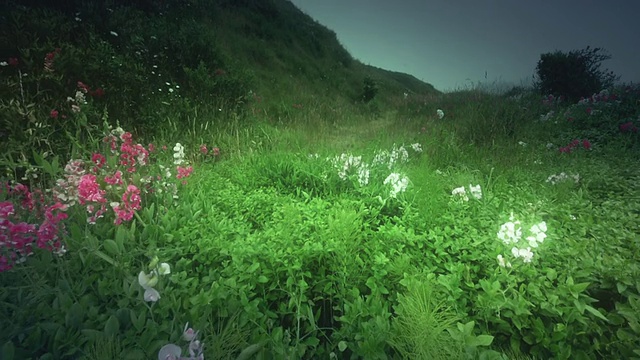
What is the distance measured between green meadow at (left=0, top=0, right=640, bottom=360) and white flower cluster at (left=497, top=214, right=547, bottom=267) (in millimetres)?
18

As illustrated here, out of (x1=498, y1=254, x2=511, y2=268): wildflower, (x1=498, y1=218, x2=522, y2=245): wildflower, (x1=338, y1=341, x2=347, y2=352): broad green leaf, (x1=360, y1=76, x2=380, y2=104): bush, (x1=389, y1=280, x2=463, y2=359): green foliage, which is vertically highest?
(x1=360, y1=76, x2=380, y2=104): bush

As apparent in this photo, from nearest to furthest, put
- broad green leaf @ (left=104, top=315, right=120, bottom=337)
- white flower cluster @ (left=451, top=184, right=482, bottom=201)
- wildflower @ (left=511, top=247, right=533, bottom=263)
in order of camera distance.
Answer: broad green leaf @ (left=104, top=315, right=120, bottom=337) < wildflower @ (left=511, top=247, right=533, bottom=263) < white flower cluster @ (left=451, top=184, right=482, bottom=201)

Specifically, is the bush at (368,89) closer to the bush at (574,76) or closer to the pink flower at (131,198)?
the bush at (574,76)

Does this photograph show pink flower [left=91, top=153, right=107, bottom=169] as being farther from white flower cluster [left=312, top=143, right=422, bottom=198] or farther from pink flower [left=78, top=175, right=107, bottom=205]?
white flower cluster [left=312, top=143, right=422, bottom=198]

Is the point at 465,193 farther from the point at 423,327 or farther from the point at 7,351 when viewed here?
the point at 7,351

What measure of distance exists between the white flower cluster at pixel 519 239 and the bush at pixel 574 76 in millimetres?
13131

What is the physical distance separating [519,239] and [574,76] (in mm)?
13915

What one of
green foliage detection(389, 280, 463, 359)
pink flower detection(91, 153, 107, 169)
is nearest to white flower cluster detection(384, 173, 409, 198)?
green foliage detection(389, 280, 463, 359)

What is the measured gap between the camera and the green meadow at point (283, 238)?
1850 millimetres

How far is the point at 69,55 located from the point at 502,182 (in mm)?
6762

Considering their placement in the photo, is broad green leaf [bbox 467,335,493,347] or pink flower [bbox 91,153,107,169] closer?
broad green leaf [bbox 467,335,493,347]

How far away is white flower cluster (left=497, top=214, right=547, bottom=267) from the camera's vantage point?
7.45 feet

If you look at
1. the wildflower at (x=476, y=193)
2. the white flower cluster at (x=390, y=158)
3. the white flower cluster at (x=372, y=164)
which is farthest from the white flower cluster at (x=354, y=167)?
the wildflower at (x=476, y=193)

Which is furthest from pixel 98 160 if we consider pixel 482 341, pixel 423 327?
pixel 482 341
